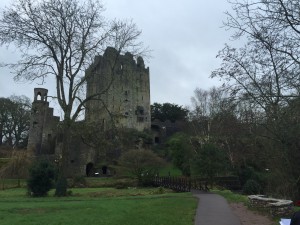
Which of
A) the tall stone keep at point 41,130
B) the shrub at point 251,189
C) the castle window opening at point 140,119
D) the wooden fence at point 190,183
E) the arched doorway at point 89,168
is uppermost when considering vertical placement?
the castle window opening at point 140,119

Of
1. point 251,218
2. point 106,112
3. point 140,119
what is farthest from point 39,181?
point 140,119

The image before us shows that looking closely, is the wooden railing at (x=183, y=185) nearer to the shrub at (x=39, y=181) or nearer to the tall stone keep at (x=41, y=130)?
the shrub at (x=39, y=181)

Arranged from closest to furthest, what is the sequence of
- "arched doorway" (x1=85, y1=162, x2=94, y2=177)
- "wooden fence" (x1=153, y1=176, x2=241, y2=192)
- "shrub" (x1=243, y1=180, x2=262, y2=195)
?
"shrub" (x1=243, y1=180, x2=262, y2=195) < "wooden fence" (x1=153, y1=176, x2=241, y2=192) < "arched doorway" (x1=85, y1=162, x2=94, y2=177)

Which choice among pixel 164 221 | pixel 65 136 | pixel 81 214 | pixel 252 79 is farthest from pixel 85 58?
pixel 164 221

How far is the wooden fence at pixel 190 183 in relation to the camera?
2800 cm

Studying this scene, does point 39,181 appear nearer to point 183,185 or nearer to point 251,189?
point 183,185

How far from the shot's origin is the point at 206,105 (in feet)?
166

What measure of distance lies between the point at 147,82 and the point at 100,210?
60173mm

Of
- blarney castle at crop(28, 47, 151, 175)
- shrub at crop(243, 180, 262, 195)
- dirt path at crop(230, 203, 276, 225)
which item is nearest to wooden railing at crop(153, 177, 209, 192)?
shrub at crop(243, 180, 262, 195)

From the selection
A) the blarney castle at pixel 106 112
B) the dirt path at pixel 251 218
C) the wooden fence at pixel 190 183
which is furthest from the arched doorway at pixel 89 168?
the dirt path at pixel 251 218

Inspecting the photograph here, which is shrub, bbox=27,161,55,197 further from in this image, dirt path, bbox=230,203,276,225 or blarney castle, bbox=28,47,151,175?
blarney castle, bbox=28,47,151,175

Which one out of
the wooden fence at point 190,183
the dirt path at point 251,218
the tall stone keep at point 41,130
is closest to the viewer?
the dirt path at point 251,218

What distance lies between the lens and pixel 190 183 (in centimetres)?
2798

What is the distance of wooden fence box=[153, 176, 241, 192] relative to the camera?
28000mm
